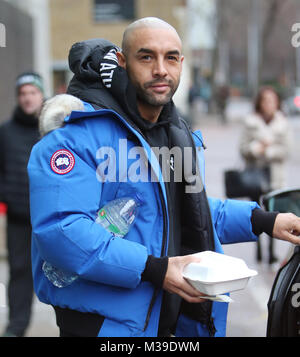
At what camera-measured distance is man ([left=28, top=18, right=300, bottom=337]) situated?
1817mm

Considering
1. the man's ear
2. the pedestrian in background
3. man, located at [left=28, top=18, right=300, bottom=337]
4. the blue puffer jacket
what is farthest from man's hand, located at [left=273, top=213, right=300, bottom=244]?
the pedestrian in background

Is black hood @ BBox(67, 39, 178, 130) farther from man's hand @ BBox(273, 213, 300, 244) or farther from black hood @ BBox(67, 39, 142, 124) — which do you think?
man's hand @ BBox(273, 213, 300, 244)

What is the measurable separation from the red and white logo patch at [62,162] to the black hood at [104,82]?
0.23 m

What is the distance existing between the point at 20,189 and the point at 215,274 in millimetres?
2960

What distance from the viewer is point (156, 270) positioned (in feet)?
6.00

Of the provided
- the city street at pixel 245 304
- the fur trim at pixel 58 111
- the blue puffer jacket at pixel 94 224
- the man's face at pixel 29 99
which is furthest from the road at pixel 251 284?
the man's face at pixel 29 99

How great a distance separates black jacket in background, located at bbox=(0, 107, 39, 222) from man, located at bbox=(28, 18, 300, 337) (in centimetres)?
240

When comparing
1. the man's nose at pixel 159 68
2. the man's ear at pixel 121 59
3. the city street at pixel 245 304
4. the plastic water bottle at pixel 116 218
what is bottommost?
the city street at pixel 245 304

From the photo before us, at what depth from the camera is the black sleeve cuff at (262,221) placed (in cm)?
225

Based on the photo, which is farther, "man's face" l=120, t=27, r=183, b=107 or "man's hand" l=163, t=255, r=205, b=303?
"man's face" l=120, t=27, r=183, b=107

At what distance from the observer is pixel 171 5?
3011 cm

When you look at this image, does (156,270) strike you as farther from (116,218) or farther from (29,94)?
(29,94)

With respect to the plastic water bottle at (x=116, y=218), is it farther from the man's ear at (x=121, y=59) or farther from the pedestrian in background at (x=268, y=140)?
the pedestrian in background at (x=268, y=140)

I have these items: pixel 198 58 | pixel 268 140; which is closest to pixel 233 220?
pixel 268 140
